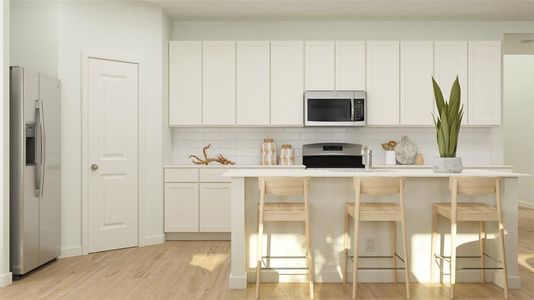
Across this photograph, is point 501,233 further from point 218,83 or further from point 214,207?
point 218,83

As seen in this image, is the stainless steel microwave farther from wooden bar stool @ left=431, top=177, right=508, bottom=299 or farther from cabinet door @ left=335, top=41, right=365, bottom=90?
wooden bar stool @ left=431, top=177, right=508, bottom=299

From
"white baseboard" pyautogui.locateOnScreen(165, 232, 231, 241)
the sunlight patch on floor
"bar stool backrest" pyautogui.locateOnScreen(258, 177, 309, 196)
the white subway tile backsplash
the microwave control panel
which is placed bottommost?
the sunlight patch on floor

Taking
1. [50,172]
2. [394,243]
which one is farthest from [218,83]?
[394,243]

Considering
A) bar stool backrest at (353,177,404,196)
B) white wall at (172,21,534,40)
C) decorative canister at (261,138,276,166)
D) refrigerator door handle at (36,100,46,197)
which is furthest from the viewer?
white wall at (172,21,534,40)

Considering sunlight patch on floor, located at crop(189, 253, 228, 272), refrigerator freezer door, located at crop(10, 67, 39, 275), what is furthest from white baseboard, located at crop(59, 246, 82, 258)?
sunlight patch on floor, located at crop(189, 253, 228, 272)

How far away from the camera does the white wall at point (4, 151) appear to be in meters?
3.79

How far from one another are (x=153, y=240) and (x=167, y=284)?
1.76 metres

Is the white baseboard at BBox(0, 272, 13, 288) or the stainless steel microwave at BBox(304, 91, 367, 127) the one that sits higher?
the stainless steel microwave at BBox(304, 91, 367, 127)

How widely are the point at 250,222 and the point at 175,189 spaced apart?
206 centimetres

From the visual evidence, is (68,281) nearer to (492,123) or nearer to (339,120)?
(339,120)

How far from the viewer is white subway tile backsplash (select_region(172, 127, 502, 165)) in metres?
6.23

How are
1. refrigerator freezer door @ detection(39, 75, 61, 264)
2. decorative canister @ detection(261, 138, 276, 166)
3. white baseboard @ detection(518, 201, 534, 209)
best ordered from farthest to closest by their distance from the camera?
white baseboard @ detection(518, 201, 534, 209), decorative canister @ detection(261, 138, 276, 166), refrigerator freezer door @ detection(39, 75, 61, 264)

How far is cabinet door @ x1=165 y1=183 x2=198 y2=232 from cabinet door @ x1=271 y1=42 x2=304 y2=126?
147 cm

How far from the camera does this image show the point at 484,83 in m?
5.91
